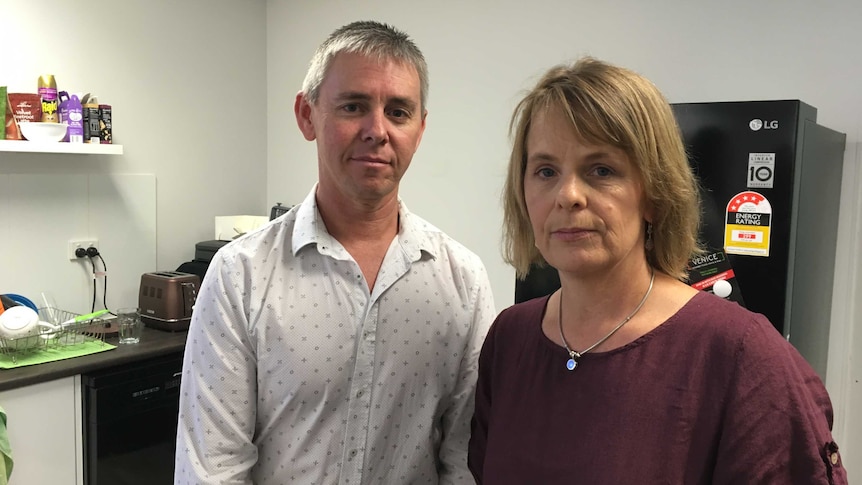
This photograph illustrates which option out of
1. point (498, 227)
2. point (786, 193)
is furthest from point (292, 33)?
point (786, 193)

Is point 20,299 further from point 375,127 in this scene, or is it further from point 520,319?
point 520,319

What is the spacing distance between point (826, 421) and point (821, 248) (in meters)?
1.45

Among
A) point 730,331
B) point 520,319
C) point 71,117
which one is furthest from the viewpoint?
point 71,117

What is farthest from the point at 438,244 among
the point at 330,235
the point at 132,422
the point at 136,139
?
the point at 136,139

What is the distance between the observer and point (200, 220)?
3533 millimetres

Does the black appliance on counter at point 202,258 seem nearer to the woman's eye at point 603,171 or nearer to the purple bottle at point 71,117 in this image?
the purple bottle at point 71,117

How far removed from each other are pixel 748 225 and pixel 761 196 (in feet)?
0.28

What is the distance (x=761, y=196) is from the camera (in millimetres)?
1873

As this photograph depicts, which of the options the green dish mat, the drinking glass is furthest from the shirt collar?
the drinking glass

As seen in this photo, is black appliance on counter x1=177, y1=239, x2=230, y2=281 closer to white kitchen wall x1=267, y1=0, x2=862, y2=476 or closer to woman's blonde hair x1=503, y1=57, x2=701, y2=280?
white kitchen wall x1=267, y1=0, x2=862, y2=476

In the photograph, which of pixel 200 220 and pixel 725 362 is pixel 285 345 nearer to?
pixel 725 362

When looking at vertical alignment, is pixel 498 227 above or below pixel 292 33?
below

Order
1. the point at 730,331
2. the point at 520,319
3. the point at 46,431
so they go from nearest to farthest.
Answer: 1. the point at 730,331
2. the point at 520,319
3. the point at 46,431

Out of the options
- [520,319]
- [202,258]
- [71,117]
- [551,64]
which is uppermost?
[551,64]
